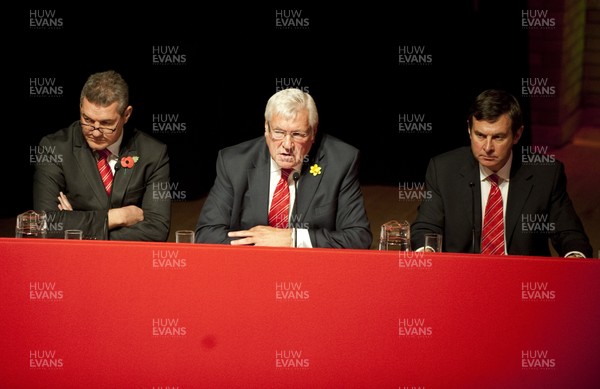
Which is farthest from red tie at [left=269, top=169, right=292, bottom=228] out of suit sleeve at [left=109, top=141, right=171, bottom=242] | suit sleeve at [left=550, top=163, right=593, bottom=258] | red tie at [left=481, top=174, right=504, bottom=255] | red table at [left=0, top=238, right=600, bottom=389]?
red table at [left=0, top=238, right=600, bottom=389]

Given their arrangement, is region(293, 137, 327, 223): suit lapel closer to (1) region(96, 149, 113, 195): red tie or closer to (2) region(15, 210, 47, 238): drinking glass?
(1) region(96, 149, 113, 195): red tie

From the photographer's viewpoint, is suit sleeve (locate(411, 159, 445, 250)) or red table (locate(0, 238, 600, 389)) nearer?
red table (locate(0, 238, 600, 389))

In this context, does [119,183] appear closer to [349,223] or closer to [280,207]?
[280,207]

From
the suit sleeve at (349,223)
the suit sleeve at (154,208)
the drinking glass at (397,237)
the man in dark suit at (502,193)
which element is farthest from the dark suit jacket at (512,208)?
the suit sleeve at (154,208)

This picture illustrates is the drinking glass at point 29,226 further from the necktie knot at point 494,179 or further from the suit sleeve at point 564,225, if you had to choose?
the suit sleeve at point 564,225

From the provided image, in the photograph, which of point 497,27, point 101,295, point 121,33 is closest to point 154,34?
point 121,33

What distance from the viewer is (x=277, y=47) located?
21.2 feet

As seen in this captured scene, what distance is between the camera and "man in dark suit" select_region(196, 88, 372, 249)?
369cm

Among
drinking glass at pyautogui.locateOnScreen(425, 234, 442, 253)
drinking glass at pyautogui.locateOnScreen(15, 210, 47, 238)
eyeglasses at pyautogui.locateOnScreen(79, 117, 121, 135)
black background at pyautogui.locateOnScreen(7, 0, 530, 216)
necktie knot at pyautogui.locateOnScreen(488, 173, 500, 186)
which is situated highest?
black background at pyautogui.locateOnScreen(7, 0, 530, 216)

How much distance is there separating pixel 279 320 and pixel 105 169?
62.8 inches

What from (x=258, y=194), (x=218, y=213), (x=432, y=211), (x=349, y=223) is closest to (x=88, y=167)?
(x=218, y=213)

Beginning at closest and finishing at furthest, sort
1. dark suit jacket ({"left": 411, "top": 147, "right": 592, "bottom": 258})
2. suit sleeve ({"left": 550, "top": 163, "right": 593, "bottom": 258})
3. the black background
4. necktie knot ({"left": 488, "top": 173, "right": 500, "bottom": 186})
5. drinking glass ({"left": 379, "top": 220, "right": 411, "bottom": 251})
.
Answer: drinking glass ({"left": 379, "top": 220, "right": 411, "bottom": 251}) → suit sleeve ({"left": 550, "top": 163, "right": 593, "bottom": 258}) → dark suit jacket ({"left": 411, "top": 147, "right": 592, "bottom": 258}) → necktie knot ({"left": 488, "top": 173, "right": 500, "bottom": 186}) → the black background

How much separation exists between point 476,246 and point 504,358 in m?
1.14

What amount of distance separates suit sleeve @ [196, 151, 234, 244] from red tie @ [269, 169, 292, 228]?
0.52 ft
